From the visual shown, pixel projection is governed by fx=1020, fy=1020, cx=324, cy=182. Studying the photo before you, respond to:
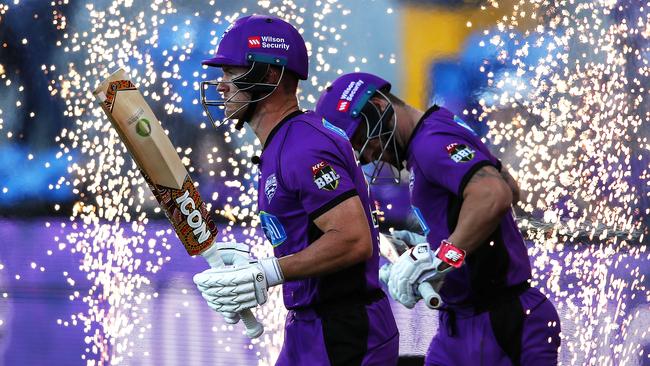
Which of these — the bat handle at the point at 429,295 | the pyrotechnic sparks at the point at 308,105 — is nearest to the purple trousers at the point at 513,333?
the bat handle at the point at 429,295

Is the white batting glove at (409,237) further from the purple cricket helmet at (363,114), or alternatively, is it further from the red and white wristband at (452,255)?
the red and white wristband at (452,255)

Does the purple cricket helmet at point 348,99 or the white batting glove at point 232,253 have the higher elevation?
the purple cricket helmet at point 348,99

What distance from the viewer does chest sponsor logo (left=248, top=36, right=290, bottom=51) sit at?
9.48 ft

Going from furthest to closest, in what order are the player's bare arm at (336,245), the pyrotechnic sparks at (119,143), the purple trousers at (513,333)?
1. the pyrotechnic sparks at (119,143)
2. the purple trousers at (513,333)
3. the player's bare arm at (336,245)

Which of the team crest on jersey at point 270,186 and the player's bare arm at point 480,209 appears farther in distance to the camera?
the player's bare arm at point 480,209

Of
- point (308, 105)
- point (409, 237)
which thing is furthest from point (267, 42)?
point (308, 105)

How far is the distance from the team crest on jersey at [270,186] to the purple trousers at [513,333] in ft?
2.89

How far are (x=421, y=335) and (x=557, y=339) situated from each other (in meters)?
2.09

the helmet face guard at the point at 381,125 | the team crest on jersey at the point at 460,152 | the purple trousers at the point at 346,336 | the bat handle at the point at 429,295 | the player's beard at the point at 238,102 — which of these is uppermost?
the player's beard at the point at 238,102

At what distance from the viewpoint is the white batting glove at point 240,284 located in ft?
8.55

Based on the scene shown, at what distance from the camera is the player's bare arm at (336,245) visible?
2.57 m

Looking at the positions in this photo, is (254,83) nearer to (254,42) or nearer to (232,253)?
(254,42)

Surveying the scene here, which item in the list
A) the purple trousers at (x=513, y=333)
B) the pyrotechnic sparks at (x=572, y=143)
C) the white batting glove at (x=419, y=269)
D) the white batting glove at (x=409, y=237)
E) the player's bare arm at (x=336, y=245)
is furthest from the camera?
the pyrotechnic sparks at (x=572, y=143)

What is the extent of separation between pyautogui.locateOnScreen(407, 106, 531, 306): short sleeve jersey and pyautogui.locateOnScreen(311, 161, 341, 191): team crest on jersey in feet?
1.75
